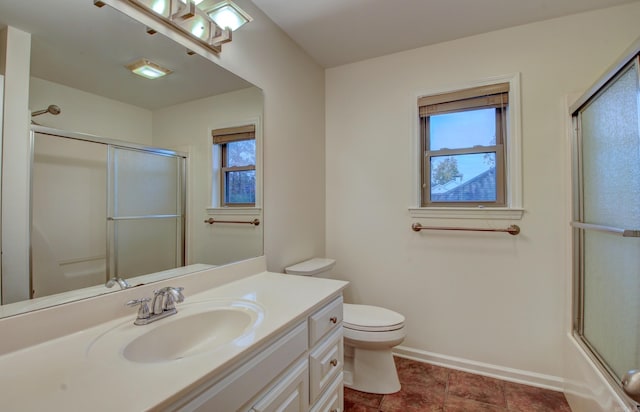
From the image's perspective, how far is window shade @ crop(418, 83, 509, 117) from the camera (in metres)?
1.99

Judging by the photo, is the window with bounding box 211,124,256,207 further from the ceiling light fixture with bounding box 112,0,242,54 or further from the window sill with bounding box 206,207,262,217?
the ceiling light fixture with bounding box 112,0,242,54

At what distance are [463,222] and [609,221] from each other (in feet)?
2.52

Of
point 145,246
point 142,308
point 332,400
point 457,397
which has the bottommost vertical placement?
point 457,397

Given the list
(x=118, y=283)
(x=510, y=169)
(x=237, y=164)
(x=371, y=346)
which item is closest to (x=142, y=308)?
(x=118, y=283)

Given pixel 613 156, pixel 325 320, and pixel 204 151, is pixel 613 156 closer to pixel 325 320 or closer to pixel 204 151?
pixel 325 320

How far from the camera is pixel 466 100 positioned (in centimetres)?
210

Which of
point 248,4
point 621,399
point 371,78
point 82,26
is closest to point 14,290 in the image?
point 82,26

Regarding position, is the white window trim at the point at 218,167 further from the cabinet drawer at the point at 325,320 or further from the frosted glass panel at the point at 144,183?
the cabinet drawer at the point at 325,320

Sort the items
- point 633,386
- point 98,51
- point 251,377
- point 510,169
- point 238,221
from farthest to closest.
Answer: point 510,169 → point 238,221 → point 98,51 → point 251,377 → point 633,386

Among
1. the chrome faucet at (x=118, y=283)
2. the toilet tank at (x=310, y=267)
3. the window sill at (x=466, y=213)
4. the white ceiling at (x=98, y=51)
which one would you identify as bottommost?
the toilet tank at (x=310, y=267)

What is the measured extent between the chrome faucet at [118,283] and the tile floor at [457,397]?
139cm

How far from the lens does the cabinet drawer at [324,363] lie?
1.18 meters

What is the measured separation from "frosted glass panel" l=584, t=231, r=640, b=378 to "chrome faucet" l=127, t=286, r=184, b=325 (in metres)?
1.85

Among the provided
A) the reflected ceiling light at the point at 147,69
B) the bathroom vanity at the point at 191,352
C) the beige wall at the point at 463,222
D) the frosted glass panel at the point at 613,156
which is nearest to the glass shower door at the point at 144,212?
the bathroom vanity at the point at 191,352
